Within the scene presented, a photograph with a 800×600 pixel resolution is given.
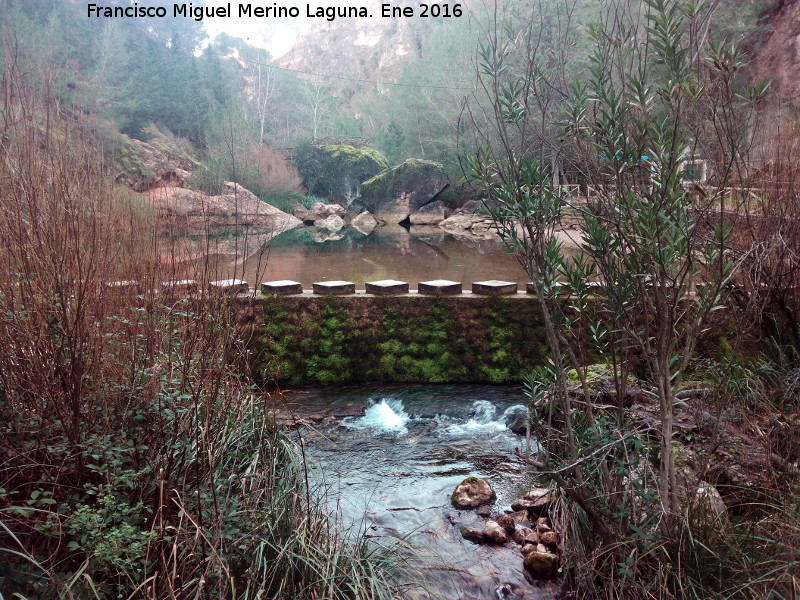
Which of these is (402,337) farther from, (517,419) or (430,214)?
(430,214)

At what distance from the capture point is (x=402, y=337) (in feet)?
17.7

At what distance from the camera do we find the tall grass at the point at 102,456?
1573mm

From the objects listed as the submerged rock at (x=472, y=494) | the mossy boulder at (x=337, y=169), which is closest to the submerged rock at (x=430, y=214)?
the mossy boulder at (x=337, y=169)

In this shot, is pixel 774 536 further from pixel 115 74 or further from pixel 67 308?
pixel 115 74

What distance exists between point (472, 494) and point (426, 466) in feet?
1.90

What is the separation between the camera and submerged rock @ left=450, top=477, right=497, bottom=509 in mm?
3088

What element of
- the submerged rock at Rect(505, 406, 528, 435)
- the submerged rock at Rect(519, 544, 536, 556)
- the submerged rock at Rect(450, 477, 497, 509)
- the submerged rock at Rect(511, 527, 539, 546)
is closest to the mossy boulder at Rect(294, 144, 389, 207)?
the submerged rock at Rect(505, 406, 528, 435)

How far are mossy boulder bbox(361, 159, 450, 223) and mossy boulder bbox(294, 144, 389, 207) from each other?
1.55 m

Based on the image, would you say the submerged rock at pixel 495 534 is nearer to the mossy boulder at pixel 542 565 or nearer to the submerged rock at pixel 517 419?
the mossy boulder at pixel 542 565

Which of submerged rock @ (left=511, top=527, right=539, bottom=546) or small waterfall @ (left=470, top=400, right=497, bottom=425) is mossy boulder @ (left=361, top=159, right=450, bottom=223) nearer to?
small waterfall @ (left=470, top=400, right=497, bottom=425)

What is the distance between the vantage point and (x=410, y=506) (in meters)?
3.14

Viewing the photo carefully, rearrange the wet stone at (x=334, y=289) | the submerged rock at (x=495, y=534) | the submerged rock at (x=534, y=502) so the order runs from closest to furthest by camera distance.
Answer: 1. the submerged rock at (x=495, y=534)
2. the submerged rock at (x=534, y=502)
3. the wet stone at (x=334, y=289)

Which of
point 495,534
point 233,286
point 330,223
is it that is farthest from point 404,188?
point 495,534

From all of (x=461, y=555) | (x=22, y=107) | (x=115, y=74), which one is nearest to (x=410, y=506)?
(x=461, y=555)
